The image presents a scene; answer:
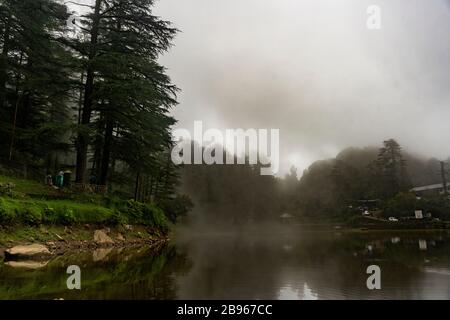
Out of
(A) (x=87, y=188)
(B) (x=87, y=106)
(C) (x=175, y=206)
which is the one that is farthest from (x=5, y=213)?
(C) (x=175, y=206)

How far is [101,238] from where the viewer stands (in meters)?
16.7

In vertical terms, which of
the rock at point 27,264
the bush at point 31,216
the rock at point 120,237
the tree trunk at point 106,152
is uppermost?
the tree trunk at point 106,152

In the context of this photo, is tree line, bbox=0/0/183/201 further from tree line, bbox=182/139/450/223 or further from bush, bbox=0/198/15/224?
tree line, bbox=182/139/450/223

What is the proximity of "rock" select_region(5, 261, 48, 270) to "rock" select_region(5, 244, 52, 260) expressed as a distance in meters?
0.69

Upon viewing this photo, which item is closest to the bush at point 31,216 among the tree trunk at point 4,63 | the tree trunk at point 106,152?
the tree trunk at point 106,152

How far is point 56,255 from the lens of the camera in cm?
1250

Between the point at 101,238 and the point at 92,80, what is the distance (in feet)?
30.7

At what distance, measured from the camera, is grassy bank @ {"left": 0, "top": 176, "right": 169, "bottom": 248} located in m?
12.6

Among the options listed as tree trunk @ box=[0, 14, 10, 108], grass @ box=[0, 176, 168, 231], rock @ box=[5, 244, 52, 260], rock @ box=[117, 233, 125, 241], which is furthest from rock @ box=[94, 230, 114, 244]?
tree trunk @ box=[0, 14, 10, 108]

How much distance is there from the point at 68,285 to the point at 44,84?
15.9 m

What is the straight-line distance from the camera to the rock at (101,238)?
1640 centimetres

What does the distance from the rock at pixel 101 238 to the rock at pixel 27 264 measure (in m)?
5.70

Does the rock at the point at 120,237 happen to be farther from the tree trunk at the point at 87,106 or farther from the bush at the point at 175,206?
the bush at the point at 175,206
